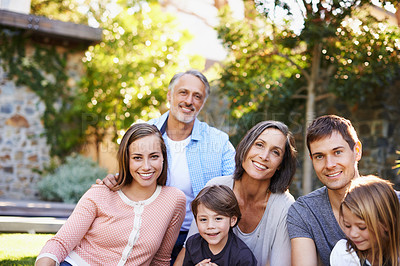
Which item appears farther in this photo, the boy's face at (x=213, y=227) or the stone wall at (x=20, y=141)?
the stone wall at (x=20, y=141)

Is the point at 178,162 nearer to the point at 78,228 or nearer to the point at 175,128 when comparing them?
the point at 175,128

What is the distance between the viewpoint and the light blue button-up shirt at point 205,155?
3025 mm

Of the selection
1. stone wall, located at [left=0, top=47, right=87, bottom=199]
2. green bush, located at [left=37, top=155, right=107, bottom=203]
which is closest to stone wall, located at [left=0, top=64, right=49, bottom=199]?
stone wall, located at [left=0, top=47, right=87, bottom=199]

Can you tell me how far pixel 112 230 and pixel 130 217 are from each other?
0.42 feet

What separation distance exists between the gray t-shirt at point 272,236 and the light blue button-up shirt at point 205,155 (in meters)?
0.67

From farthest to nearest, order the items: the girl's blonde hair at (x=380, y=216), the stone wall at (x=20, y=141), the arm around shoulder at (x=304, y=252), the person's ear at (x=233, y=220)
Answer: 1. the stone wall at (x=20, y=141)
2. the person's ear at (x=233, y=220)
3. the arm around shoulder at (x=304, y=252)
4. the girl's blonde hair at (x=380, y=216)

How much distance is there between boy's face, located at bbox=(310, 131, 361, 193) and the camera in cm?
214

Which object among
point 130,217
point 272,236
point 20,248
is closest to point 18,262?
point 20,248

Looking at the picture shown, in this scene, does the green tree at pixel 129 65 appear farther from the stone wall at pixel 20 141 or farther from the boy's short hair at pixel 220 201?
the boy's short hair at pixel 220 201

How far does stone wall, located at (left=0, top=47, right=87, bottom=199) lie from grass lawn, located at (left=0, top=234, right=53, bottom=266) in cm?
297

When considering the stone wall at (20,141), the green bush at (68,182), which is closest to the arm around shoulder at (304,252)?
the green bush at (68,182)

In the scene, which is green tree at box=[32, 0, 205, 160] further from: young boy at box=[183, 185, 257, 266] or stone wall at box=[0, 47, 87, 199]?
young boy at box=[183, 185, 257, 266]

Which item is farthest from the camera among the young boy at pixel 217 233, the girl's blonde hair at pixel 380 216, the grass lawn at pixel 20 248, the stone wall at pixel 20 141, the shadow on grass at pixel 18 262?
the stone wall at pixel 20 141

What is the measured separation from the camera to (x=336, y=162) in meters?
2.14
